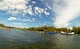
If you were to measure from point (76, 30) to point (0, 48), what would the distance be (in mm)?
Answer: 174053

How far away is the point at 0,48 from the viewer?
33875 mm

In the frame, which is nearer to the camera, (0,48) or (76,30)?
(0,48)

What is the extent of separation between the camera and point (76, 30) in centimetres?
19688
